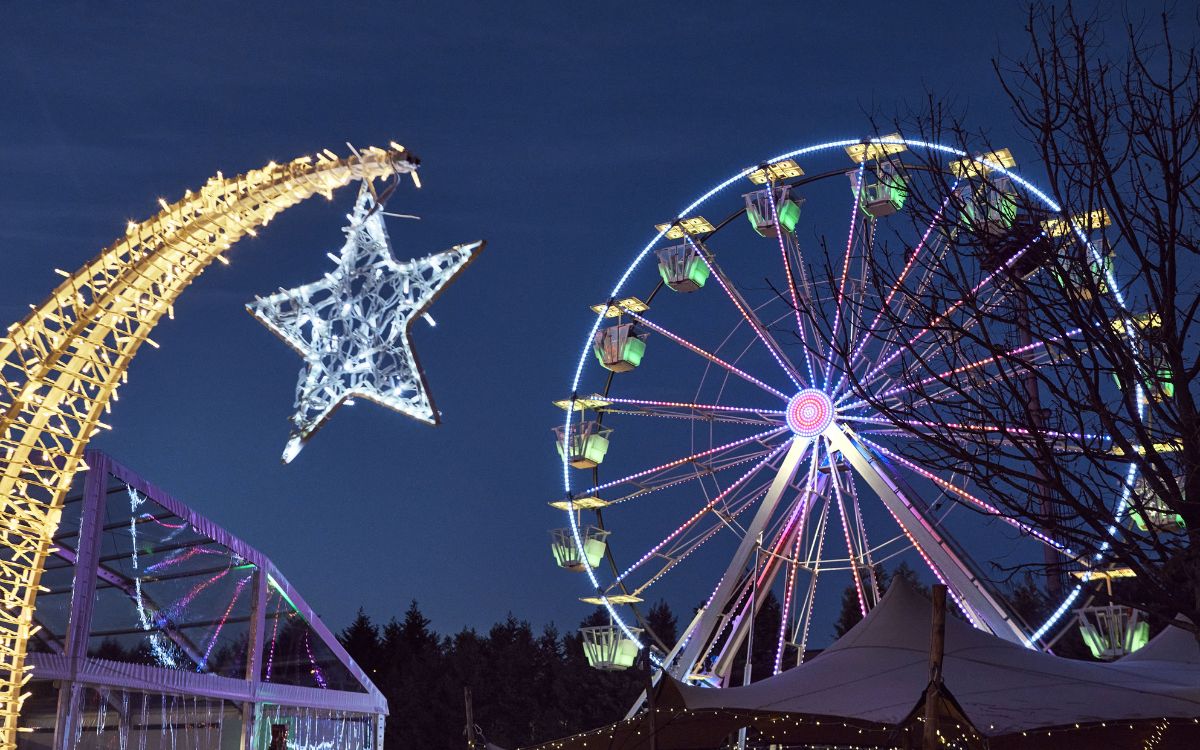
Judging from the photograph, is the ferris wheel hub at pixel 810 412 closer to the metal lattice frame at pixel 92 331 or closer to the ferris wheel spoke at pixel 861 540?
the ferris wheel spoke at pixel 861 540

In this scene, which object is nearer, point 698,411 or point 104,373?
point 104,373

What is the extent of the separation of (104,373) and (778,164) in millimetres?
15559

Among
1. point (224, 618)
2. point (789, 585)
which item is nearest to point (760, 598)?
point (789, 585)

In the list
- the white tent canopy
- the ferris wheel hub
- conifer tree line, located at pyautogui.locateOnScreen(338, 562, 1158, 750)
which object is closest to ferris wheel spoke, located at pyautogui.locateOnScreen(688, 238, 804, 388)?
the ferris wheel hub

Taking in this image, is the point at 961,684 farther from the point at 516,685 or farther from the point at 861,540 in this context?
the point at 516,685

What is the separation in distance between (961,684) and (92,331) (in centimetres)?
702

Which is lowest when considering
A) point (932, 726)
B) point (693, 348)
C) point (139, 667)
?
point (932, 726)

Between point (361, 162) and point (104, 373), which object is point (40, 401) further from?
point (361, 162)

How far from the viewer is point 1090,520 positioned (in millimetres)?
5223

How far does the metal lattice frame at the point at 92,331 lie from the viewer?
523 centimetres

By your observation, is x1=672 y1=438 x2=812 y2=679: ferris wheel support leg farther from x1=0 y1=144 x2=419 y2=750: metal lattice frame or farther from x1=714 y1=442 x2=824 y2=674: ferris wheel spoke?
x1=0 y1=144 x2=419 y2=750: metal lattice frame

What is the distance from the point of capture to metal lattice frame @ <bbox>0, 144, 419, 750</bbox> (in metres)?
5.23

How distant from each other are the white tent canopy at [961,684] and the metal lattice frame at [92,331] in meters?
5.92

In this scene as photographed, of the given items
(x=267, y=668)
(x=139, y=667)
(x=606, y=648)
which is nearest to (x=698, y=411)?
(x=606, y=648)
